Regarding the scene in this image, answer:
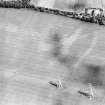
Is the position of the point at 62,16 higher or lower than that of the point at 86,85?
higher

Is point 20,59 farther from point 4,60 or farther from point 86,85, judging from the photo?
point 86,85

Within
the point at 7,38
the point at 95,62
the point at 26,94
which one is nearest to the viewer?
the point at 26,94

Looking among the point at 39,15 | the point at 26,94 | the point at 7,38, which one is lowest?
the point at 26,94

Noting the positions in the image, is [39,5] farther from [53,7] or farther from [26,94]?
[26,94]

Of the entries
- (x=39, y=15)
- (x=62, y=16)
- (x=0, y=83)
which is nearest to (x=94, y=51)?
(x=62, y=16)

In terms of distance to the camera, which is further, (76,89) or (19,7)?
(19,7)

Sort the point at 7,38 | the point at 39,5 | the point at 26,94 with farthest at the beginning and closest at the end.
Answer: the point at 39,5, the point at 7,38, the point at 26,94
